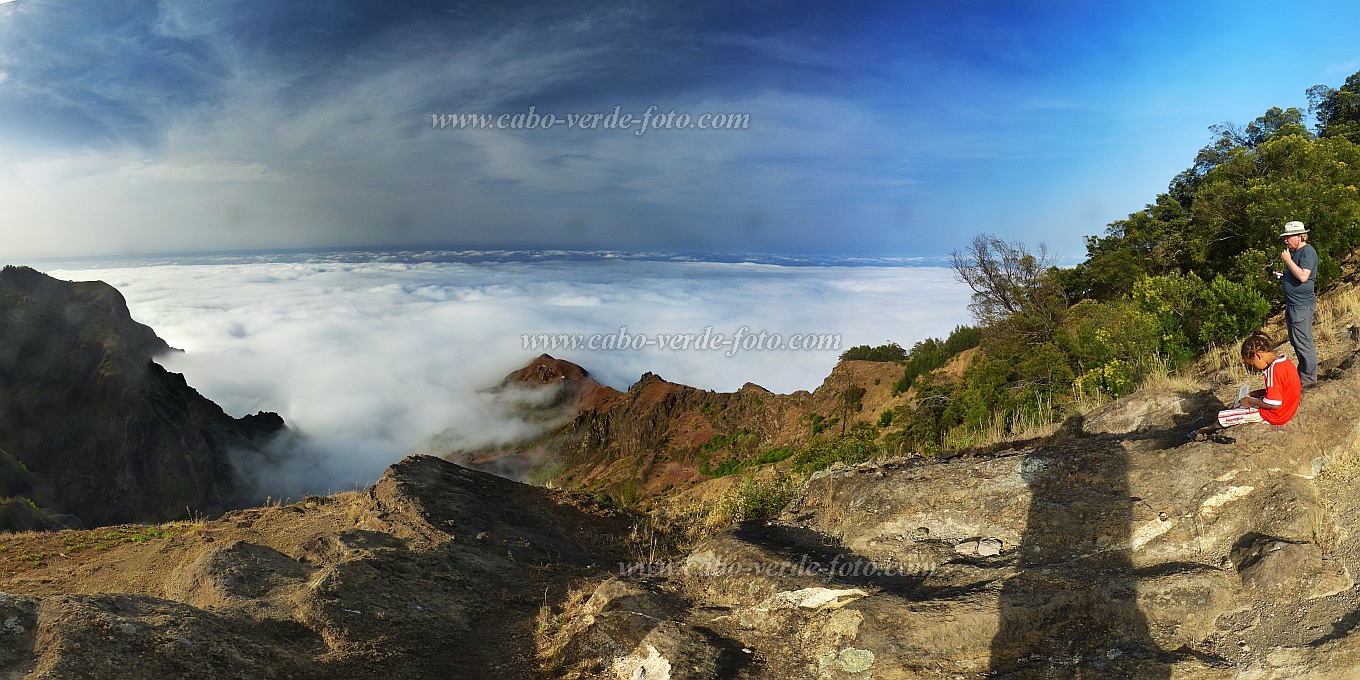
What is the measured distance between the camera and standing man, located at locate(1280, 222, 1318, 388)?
27.1 feet

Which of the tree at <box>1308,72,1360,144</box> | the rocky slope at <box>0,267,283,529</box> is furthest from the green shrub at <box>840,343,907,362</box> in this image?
the rocky slope at <box>0,267,283,529</box>

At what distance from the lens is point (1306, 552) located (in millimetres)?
5676

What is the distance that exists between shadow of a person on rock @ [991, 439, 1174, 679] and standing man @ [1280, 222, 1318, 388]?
2694 mm

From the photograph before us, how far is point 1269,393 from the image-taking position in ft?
23.2

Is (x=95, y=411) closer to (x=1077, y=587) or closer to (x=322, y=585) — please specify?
(x=322, y=585)

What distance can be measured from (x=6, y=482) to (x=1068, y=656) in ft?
151

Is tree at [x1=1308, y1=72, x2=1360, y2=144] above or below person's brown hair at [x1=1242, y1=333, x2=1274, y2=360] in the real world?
above

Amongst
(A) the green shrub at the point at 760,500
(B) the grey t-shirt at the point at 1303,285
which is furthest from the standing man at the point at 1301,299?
(A) the green shrub at the point at 760,500

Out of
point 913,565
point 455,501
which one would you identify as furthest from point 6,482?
point 913,565

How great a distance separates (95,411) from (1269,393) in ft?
250

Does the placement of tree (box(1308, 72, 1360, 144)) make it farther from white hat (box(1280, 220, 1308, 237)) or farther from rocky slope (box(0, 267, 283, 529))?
rocky slope (box(0, 267, 283, 529))

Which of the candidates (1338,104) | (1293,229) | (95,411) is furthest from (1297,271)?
(95,411)

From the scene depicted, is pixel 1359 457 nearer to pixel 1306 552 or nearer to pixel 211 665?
pixel 1306 552

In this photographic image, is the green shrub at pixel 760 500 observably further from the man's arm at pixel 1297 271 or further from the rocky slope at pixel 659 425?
the rocky slope at pixel 659 425
